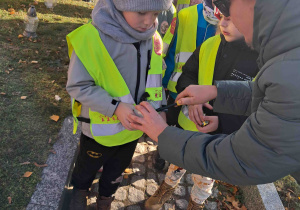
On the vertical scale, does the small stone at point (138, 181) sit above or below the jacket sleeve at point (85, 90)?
below

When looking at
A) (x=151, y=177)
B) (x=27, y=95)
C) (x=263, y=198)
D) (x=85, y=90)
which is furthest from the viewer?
(x=27, y=95)

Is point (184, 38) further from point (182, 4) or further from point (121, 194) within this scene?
point (121, 194)

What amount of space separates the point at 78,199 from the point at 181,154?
5.31 feet

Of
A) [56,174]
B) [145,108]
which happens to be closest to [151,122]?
[145,108]

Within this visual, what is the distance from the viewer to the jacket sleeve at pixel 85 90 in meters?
1.87

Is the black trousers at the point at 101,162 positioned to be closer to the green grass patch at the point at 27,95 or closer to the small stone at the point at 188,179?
the green grass patch at the point at 27,95

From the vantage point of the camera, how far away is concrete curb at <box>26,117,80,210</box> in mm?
2580

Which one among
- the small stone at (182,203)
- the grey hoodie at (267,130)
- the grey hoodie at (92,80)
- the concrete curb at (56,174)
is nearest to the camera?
the grey hoodie at (267,130)

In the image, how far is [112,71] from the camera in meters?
1.95

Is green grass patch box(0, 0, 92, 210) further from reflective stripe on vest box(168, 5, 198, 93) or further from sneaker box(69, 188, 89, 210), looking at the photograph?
reflective stripe on vest box(168, 5, 198, 93)

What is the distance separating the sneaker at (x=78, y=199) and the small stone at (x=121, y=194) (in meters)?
0.52

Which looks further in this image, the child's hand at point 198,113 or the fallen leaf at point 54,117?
the fallen leaf at point 54,117

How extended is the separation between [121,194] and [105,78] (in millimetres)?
1685

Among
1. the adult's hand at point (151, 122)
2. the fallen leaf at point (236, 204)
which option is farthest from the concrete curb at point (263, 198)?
the adult's hand at point (151, 122)
